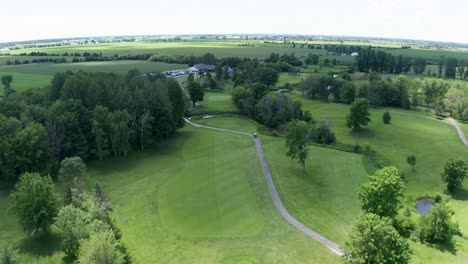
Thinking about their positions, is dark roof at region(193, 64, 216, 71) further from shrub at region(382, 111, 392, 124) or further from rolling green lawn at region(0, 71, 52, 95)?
shrub at region(382, 111, 392, 124)

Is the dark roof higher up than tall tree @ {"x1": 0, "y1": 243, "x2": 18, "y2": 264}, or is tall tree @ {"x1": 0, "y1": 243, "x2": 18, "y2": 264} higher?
the dark roof

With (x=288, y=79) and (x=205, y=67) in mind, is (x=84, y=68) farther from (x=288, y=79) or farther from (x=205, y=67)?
(x=288, y=79)

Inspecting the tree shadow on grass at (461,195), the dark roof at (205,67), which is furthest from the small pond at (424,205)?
the dark roof at (205,67)

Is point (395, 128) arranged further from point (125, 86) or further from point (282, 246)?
point (125, 86)

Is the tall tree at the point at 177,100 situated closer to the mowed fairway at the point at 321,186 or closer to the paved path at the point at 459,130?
A: the mowed fairway at the point at 321,186

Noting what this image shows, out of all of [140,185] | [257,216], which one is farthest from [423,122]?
[140,185]

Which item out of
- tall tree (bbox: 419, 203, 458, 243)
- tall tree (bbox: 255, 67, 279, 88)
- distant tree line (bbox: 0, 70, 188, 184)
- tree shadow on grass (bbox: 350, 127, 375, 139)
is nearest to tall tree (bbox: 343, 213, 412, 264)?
tall tree (bbox: 419, 203, 458, 243)

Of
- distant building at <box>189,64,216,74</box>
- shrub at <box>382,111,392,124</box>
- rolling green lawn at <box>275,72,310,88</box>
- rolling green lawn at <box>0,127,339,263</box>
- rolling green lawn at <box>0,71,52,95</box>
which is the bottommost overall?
rolling green lawn at <box>0,127,339,263</box>

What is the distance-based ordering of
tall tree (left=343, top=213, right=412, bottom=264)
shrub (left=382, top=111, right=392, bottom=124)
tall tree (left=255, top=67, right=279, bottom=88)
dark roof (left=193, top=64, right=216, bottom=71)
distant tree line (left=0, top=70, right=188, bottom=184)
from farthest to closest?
dark roof (left=193, top=64, right=216, bottom=71)
tall tree (left=255, top=67, right=279, bottom=88)
shrub (left=382, top=111, right=392, bottom=124)
distant tree line (left=0, top=70, right=188, bottom=184)
tall tree (left=343, top=213, right=412, bottom=264)
